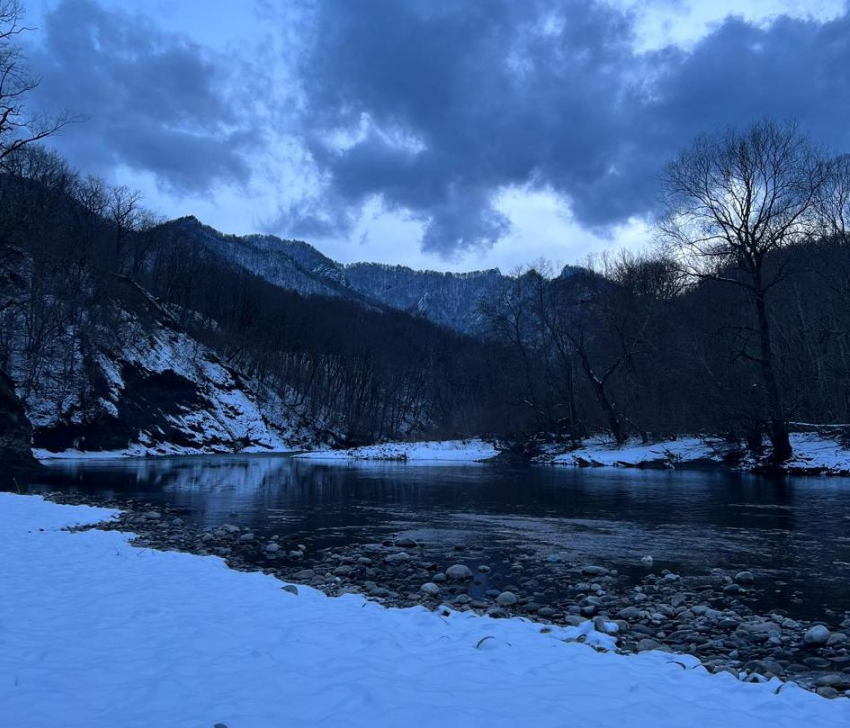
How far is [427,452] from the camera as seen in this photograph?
5369 centimetres

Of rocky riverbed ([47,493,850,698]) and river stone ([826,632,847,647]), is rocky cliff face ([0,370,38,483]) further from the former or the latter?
river stone ([826,632,847,647])

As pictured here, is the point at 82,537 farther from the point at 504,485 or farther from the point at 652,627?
the point at 504,485

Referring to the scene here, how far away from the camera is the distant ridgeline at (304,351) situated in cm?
3083

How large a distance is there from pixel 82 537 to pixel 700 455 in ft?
101

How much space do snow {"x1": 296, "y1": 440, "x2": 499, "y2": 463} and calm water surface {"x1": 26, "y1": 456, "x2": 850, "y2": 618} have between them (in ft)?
68.2

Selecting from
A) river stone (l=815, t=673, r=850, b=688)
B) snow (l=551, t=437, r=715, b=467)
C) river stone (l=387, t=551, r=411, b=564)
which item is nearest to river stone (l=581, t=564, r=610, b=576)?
river stone (l=387, t=551, r=411, b=564)

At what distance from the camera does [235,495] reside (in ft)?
68.6

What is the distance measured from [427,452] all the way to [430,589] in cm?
4597

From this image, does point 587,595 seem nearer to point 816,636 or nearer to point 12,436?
point 816,636

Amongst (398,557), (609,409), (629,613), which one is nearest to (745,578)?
(629,613)

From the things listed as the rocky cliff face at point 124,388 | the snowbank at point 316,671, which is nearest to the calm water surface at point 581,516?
the snowbank at point 316,671

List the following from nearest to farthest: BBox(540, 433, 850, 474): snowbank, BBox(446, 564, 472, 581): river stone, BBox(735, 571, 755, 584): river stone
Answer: BBox(735, 571, 755, 584): river stone < BBox(446, 564, 472, 581): river stone < BBox(540, 433, 850, 474): snowbank

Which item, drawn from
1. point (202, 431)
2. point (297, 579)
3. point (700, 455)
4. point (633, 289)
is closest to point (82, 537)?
point (297, 579)

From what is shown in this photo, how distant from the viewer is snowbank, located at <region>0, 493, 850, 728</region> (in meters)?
3.92
